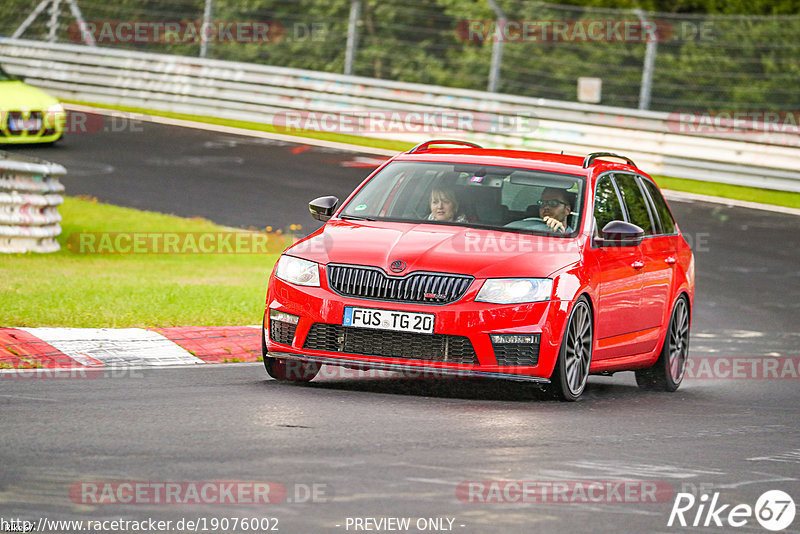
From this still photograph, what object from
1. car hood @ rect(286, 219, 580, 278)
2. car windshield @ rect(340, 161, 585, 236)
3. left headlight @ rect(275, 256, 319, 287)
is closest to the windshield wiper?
car windshield @ rect(340, 161, 585, 236)

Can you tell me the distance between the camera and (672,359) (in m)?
11.7

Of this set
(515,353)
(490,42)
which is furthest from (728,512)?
(490,42)

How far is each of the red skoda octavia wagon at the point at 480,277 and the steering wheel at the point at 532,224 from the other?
0.05ft

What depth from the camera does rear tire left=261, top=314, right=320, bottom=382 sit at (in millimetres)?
10055

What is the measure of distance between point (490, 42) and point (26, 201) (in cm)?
1894

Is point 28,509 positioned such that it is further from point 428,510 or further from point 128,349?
point 128,349

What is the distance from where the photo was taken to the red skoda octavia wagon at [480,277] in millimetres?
9234

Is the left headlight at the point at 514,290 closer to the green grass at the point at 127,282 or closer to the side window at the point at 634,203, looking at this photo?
the side window at the point at 634,203

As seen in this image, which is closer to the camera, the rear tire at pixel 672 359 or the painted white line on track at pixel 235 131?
the rear tire at pixel 672 359

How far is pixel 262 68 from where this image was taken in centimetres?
2791

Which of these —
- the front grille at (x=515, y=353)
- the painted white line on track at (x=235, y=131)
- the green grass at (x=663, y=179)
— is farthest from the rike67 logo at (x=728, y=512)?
the painted white line on track at (x=235, y=131)

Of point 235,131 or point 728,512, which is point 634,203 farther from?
point 235,131

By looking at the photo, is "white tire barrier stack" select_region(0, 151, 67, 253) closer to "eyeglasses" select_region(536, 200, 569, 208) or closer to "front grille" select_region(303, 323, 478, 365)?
"eyeglasses" select_region(536, 200, 569, 208)

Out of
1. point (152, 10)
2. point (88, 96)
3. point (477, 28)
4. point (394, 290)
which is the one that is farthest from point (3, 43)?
point (394, 290)
